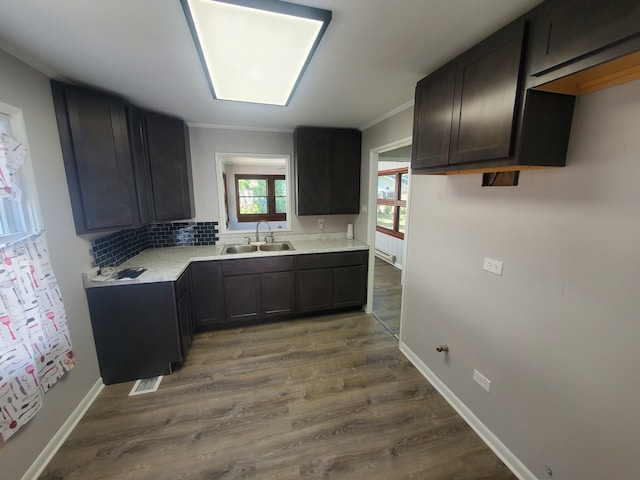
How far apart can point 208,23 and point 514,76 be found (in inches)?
58.0

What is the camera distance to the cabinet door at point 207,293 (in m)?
2.75

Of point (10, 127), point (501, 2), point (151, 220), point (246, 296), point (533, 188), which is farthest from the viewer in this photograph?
point (246, 296)

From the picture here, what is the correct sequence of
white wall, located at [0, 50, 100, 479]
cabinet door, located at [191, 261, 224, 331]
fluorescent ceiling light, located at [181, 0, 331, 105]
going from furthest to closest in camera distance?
cabinet door, located at [191, 261, 224, 331]
white wall, located at [0, 50, 100, 479]
fluorescent ceiling light, located at [181, 0, 331, 105]

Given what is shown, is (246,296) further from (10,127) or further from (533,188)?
(533,188)

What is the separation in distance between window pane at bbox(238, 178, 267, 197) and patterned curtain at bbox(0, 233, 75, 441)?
5176 millimetres

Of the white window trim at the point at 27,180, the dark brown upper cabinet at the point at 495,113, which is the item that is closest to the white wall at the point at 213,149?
the white window trim at the point at 27,180

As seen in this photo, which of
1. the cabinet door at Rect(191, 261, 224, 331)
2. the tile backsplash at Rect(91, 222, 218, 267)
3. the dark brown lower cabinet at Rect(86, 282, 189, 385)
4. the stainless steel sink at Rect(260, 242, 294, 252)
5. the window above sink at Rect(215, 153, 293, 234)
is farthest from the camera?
the window above sink at Rect(215, 153, 293, 234)

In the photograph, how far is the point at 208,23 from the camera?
1215 mm

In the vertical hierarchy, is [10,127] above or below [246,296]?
above

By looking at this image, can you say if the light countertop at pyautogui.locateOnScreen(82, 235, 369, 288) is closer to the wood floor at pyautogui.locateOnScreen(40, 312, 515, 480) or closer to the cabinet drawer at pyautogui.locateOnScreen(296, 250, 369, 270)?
the cabinet drawer at pyautogui.locateOnScreen(296, 250, 369, 270)

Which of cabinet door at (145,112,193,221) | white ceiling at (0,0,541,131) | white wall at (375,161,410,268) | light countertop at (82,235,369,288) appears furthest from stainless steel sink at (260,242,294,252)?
white wall at (375,161,410,268)

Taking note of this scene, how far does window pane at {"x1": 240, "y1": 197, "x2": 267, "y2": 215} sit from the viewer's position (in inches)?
260

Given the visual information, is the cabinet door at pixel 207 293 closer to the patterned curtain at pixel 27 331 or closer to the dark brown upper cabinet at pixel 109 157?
the dark brown upper cabinet at pixel 109 157

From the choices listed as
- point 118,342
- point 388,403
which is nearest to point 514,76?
point 388,403
